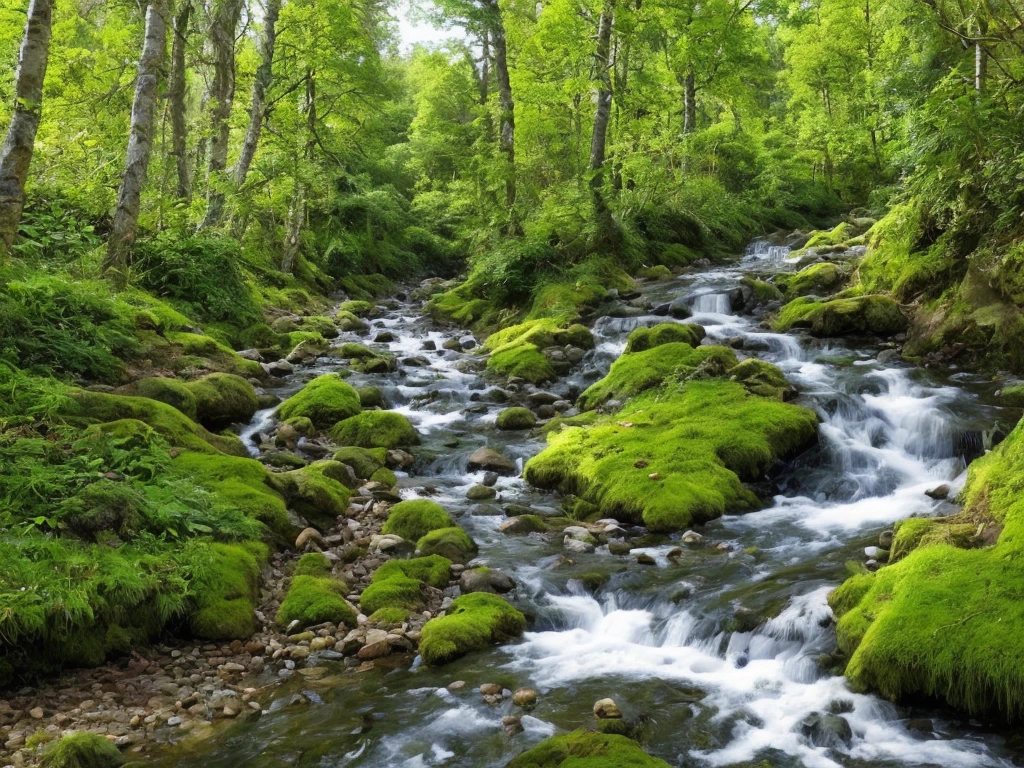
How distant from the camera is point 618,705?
16.7 feet

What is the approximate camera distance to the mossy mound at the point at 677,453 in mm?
8359

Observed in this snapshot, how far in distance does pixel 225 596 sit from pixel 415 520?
7.77ft

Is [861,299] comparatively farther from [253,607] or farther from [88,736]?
[88,736]

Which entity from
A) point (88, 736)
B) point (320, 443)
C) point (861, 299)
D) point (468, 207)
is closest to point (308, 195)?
point (468, 207)

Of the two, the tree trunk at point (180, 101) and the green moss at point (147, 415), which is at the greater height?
the tree trunk at point (180, 101)

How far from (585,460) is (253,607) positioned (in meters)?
4.61

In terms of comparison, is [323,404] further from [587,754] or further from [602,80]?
[602,80]

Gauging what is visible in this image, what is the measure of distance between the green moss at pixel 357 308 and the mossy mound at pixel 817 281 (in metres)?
11.5

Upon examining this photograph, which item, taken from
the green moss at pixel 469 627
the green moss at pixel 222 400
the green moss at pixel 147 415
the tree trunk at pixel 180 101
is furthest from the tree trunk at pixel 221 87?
the green moss at pixel 469 627

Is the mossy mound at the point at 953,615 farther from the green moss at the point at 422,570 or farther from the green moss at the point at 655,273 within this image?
the green moss at the point at 655,273

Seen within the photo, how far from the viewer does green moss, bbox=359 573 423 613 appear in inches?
253

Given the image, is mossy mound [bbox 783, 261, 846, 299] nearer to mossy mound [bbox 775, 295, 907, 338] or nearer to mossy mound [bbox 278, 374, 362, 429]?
mossy mound [bbox 775, 295, 907, 338]

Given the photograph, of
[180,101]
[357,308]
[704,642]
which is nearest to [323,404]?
[704,642]

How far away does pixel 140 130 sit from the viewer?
1134 centimetres
